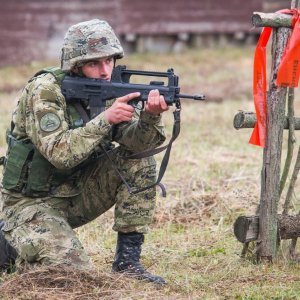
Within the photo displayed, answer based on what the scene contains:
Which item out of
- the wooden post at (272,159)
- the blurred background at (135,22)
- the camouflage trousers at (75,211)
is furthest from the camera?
the blurred background at (135,22)

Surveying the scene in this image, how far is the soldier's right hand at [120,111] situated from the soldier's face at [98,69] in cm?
35

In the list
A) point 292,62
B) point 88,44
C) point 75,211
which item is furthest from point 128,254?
point 292,62

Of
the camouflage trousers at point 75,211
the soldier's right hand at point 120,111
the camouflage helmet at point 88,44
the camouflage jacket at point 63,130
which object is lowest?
the camouflage trousers at point 75,211

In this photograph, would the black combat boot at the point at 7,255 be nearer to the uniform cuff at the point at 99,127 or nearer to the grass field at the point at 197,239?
the grass field at the point at 197,239

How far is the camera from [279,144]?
18.0ft

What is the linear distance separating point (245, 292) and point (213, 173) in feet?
12.1

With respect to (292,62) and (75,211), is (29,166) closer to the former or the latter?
(75,211)

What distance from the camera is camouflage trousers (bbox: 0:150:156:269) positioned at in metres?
5.07

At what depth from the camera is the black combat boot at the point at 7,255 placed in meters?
5.38

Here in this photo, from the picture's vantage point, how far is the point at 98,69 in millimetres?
5223

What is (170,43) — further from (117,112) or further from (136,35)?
(117,112)

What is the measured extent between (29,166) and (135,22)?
1801 cm

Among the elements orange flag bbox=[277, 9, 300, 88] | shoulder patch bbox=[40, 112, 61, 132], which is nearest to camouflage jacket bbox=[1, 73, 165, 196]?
shoulder patch bbox=[40, 112, 61, 132]

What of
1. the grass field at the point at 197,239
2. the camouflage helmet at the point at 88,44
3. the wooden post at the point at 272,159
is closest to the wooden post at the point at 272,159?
the wooden post at the point at 272,159
